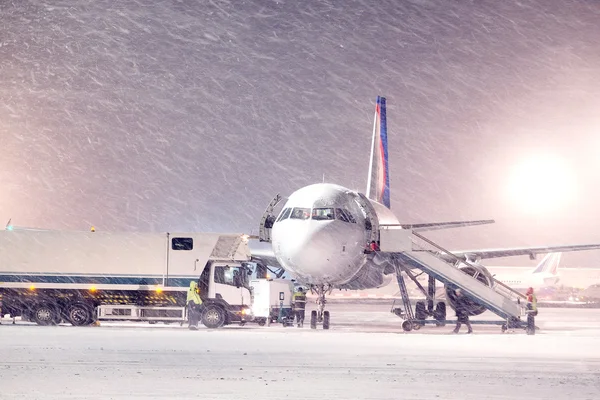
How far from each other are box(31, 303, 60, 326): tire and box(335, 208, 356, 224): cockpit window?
12526 millimetres

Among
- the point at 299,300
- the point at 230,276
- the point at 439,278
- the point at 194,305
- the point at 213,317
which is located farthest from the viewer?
the point at 299,300

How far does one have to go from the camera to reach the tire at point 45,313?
119ft

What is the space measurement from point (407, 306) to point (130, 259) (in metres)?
11.4

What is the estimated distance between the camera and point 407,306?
35.5m

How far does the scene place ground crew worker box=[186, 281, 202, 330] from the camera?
34.3m

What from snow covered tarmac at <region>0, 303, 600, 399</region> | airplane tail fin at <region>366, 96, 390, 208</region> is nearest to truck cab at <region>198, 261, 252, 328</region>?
snow covered tarmac at <region>0, 303, 600, 399</region>

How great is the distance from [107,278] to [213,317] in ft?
15.1

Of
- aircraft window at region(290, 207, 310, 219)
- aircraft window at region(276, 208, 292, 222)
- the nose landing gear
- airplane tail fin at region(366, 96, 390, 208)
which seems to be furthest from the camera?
airplane tail fin at region(366, 96, 390, 208)

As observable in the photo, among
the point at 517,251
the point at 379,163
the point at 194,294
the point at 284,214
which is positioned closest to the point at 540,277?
the point at 379,163

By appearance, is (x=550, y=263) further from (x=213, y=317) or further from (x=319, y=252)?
(x=319, y=252)

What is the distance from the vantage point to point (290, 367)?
17906 millimetres

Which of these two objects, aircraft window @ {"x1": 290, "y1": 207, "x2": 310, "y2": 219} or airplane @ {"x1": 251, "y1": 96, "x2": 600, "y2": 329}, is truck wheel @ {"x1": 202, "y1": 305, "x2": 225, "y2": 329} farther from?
aircraft window @ {"x1": 290, "y1": 207, "x2": 310, "y2": 219}

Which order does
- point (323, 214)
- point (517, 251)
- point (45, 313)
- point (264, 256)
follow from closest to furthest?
point (323, 214) → point (45, 313) → point (264, 256) → point (517, 251)

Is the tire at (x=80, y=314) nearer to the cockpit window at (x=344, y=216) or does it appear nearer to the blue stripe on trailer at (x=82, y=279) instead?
the blue stripe on trailer at (x=82, y=279)
